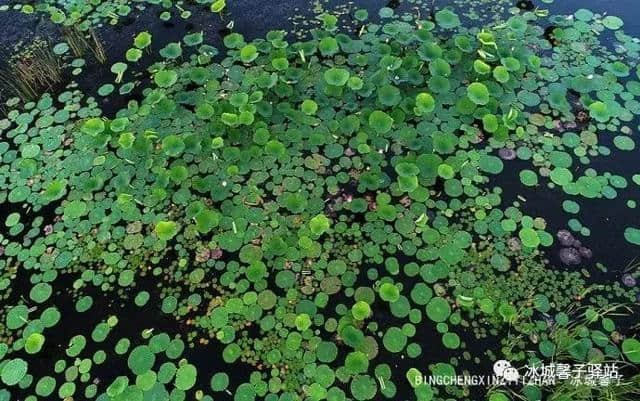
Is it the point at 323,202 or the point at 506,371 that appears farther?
the point at 323,202

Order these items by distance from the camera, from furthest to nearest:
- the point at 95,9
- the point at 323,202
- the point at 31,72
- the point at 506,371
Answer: the point at 95,9
the point at 31,72
the point at 323,202
the point at 506,371

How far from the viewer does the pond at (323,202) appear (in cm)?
322

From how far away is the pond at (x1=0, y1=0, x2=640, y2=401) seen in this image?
3.22m

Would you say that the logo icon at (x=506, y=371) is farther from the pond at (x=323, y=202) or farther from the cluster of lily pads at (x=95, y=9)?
the cluster of lily pads at (x=95, y=9)

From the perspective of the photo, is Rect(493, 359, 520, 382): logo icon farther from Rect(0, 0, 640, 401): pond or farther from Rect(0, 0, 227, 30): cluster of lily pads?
Rect(0, 0, 227, 30): cluster of lily pads

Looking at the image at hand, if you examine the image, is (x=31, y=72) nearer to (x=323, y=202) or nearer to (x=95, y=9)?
(x=95, y=9)

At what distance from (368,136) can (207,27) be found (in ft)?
7.66

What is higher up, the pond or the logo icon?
the pond

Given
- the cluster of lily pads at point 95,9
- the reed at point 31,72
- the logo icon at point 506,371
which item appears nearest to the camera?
the logo icon at point 506,371

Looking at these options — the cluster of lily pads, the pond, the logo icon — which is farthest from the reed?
the logo icon

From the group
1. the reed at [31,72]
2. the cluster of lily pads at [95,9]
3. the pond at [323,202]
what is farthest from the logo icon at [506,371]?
the reed at [31,72]

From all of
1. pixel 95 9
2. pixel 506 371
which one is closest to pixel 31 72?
pixel 95 9

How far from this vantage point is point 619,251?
3654 mm

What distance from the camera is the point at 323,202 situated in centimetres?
395
